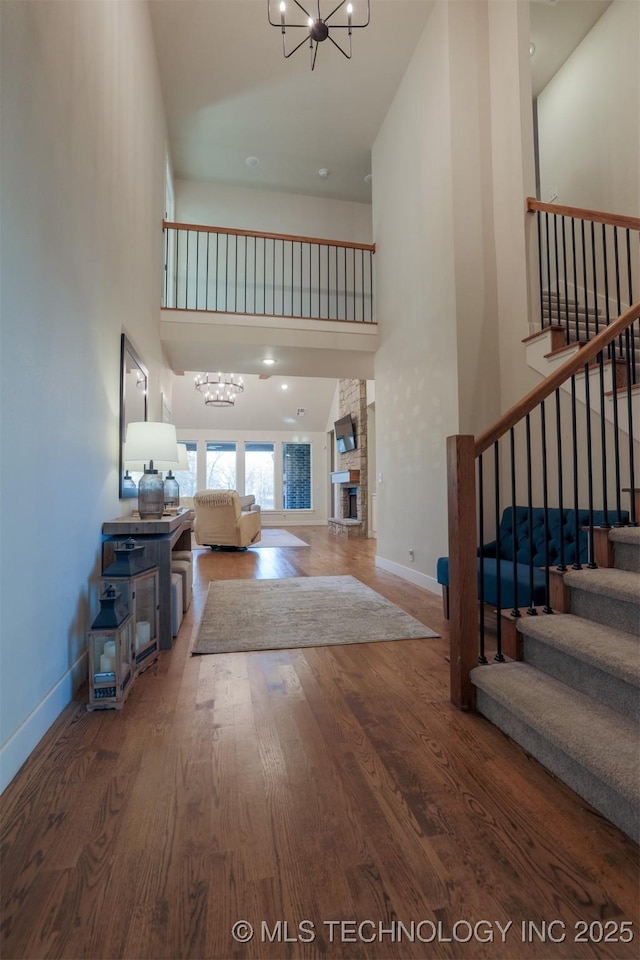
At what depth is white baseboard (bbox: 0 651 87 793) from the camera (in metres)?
1.46

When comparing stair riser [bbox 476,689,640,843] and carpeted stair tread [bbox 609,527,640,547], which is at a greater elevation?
carpeted stair tread [bbox 609,527,640,547]

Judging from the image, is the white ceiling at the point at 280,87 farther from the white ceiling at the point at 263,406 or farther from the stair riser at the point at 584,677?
the stair riser at the point at 584,677

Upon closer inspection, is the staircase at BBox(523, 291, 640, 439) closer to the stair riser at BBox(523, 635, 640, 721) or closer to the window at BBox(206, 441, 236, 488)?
the stair riser at BBox(523, 635, 640, 721)

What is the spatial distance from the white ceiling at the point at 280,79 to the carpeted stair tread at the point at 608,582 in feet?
18.4

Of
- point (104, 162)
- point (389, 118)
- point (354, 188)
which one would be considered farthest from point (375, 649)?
point (354, 188)

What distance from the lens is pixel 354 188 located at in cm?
725

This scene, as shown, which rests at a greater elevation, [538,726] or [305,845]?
[538,726]

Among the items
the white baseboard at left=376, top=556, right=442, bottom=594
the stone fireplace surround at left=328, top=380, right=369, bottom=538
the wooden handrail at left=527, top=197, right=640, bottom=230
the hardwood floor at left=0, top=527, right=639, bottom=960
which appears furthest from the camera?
the stone fireplace surround at left=328, top=380, right=369, bottom=538

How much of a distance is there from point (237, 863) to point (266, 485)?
37.3 ft

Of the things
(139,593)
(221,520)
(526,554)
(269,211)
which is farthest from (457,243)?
(221,520)

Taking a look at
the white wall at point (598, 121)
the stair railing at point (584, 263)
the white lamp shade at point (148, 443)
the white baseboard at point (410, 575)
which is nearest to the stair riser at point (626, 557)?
the stair railing at point (584, 263)

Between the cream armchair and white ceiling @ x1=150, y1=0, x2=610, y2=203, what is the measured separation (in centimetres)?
505

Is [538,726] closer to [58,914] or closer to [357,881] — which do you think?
[357,881]

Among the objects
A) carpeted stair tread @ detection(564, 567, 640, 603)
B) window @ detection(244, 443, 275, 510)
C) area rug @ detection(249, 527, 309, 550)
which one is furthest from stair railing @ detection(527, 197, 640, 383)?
window @ detection(244, 443, 275, 510)
